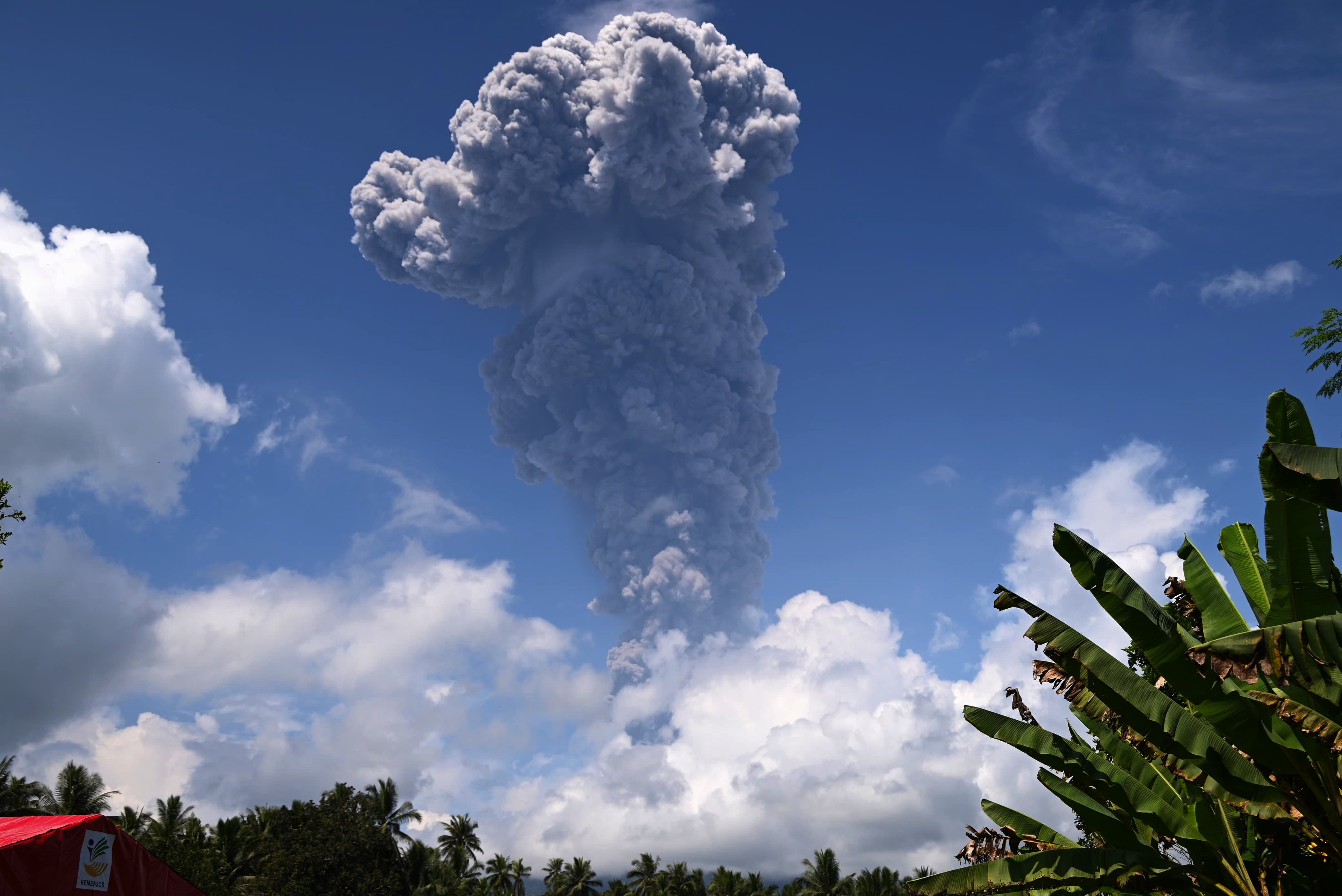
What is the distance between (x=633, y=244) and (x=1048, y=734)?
7995cm

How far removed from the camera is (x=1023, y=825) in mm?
10031

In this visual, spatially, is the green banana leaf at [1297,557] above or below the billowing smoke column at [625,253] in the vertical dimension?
below

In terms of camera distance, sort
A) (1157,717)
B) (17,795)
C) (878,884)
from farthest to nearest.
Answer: (878,884)
(17,795)
(1157,717)

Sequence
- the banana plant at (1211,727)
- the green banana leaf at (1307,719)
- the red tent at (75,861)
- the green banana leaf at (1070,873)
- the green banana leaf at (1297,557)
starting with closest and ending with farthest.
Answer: the red tent at (75,861)
the green banana leaf at (1307,719)
the banana plant at (1211,727)
the green banana leaf at (1297,557)
the green banana leaf at (1070,873)

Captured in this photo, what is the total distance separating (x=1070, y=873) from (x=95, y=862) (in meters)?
7.95

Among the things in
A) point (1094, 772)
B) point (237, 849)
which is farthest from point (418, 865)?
point (1094, 772)

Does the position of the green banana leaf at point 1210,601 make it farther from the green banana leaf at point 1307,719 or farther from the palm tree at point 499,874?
the palm tree at point 499,874

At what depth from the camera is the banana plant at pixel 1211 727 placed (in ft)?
22.1

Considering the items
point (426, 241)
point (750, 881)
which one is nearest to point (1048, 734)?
point (750, 881)

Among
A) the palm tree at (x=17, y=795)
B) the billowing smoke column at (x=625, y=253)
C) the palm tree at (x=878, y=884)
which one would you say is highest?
the billowing smoke column at (x=625, y=253)

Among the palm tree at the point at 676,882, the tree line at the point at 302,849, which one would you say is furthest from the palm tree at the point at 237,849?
the palm tree at the point at 676,882

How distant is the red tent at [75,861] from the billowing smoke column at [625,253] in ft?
243

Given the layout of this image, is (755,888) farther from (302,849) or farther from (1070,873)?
(1070,873)

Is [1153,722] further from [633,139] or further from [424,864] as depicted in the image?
[633,139]
